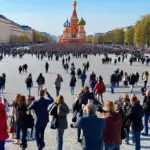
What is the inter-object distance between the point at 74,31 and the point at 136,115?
122m

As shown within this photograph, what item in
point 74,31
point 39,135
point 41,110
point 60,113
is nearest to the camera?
point 60,113

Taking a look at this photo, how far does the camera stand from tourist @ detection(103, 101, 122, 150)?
631 centimetres

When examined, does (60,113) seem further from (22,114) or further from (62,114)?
(22,114)

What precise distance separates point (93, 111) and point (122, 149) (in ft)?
11.1

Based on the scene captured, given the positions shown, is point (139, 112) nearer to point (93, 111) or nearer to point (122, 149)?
point (122, 149)

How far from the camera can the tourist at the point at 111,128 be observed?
631cm

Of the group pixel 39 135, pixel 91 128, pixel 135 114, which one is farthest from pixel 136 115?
pixel 91 128

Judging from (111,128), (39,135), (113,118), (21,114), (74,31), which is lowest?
(39,135)

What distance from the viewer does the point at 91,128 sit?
555cm

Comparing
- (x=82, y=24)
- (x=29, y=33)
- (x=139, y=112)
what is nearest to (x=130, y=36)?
(x=82, y=24)

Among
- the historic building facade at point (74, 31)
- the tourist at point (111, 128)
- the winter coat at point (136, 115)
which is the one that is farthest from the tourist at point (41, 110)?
the historic building facade at point (74, 31)

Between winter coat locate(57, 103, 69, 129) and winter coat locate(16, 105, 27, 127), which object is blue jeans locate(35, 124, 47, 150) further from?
winter coat locate(57, 103, 69, 129)

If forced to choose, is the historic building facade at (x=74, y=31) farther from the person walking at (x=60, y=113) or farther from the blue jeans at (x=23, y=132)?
the person walking at (x=60, y=113)

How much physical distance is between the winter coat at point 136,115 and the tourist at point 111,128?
1.54m
